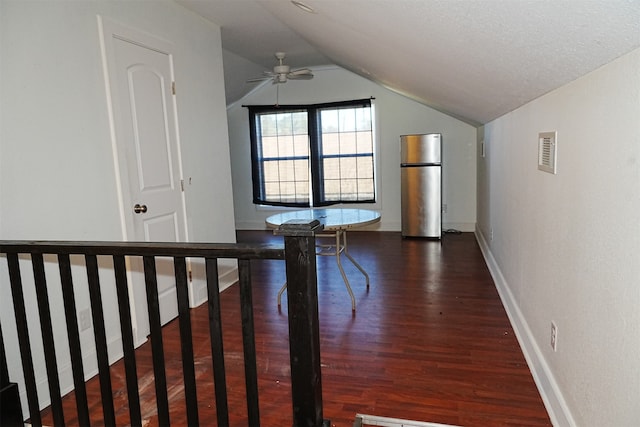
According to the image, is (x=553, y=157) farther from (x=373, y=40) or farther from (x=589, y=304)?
(x=373, y=40)

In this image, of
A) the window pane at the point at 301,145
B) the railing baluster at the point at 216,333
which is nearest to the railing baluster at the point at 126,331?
the railing baluster at the point at 216,333

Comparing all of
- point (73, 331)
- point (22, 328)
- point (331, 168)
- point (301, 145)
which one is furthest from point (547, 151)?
point (301, 145)

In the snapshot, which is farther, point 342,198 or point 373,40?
point 342,198

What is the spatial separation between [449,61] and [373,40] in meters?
0.56

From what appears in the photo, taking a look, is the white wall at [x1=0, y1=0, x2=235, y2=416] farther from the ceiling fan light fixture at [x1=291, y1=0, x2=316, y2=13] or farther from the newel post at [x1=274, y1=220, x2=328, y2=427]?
the newel post at [x1=274, y1=220, x2=328, y2=427]

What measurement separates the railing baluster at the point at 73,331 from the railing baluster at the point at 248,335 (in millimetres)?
672

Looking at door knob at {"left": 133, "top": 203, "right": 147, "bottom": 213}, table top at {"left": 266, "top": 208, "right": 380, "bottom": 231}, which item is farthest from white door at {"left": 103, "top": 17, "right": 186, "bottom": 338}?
table top at {"left": 266, "top": 208, "right": 380, "bottom": 231}

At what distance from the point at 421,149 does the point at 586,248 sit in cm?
429

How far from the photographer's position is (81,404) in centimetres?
166

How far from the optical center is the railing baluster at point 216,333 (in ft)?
4.45

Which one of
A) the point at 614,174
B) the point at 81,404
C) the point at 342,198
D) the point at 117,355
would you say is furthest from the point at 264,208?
the point at 614,174

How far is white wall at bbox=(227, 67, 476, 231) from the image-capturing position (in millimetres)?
6129

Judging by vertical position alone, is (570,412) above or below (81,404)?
below

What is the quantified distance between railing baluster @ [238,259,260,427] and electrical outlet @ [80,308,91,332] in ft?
4.94
